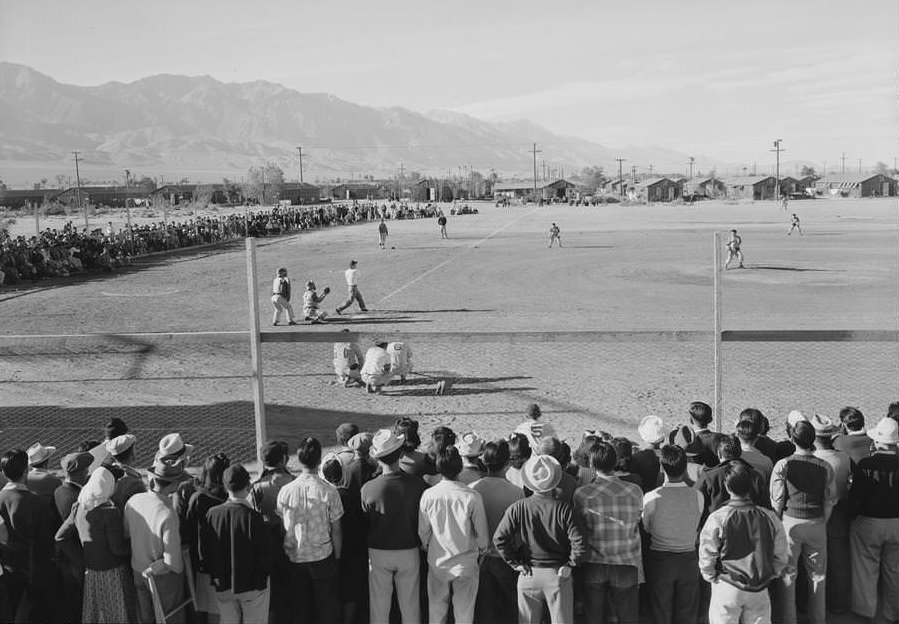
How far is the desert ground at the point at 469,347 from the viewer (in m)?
12.9

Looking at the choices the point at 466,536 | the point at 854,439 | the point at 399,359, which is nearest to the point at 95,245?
the point at 399,359

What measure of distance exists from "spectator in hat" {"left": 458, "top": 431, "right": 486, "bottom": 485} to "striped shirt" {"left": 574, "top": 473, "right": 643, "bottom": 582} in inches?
38.2

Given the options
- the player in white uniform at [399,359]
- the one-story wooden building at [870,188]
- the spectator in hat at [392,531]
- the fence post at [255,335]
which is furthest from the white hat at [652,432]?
the one-story wooden building at [870,188]

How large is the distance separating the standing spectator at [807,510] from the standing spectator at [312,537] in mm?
3071

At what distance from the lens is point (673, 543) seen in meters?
5.67

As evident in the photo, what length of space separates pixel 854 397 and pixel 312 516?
1021 cm

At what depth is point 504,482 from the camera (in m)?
5.93

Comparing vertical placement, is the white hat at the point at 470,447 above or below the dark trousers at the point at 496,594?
above

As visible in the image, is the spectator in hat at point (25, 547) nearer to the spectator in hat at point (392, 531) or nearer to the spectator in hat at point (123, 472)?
the spectator in hat at point (123, 472)

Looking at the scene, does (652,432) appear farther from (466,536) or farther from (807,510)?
(466,536)

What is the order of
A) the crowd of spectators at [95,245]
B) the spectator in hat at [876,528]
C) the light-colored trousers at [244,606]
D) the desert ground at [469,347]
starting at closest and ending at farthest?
the light-colored trousers at [244,606], the spectator in hat at [876,528], the desert ground at [469,347], the crowd of spectators at [95,245]

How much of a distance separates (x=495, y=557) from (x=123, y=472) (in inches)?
110

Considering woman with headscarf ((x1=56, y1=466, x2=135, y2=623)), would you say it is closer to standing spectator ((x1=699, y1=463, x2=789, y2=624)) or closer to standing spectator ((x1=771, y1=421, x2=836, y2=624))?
standing spectator ((x1=699, y1=463, x2=789, y2=624))

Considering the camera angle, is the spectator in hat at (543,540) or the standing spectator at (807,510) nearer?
the spectator in hat at (543,540)
